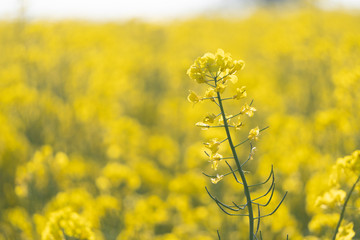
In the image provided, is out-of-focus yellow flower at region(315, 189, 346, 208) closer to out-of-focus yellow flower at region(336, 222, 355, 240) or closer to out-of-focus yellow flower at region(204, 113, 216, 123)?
out-of-focus yellow flower at region(336, 222, 355, 240)

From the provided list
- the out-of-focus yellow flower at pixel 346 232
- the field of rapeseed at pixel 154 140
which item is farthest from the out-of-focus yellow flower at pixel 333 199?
the out-of-focus yellow flower at pixel 346 232

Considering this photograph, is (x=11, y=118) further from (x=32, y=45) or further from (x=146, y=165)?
(x=146, y=165)

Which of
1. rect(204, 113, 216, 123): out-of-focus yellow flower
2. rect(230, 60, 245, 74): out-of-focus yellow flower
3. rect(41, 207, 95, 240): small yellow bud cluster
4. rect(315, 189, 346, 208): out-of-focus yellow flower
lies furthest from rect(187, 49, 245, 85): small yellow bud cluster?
rect(41, 207, 95, 240): small yellow bud cluster

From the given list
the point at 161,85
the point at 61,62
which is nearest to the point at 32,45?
the point at 61,62

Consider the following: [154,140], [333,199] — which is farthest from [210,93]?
[154,140]

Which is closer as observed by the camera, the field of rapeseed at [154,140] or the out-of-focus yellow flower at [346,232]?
the out-of-focus yellow flower at [346,232]

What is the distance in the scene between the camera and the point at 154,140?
5.15 meters

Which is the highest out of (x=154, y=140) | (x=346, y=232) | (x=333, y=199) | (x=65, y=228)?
(x=154, y=140)

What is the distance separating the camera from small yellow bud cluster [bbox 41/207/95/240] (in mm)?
1859

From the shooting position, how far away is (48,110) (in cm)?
533

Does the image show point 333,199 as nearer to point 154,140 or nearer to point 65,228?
point 65,228

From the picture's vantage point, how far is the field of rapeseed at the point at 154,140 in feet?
9.52

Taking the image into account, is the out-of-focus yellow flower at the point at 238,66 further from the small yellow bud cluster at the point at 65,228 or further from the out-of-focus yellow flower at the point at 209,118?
the small yellow bud cluster at the point at 65,228

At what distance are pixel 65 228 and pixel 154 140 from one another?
330 centimetres
